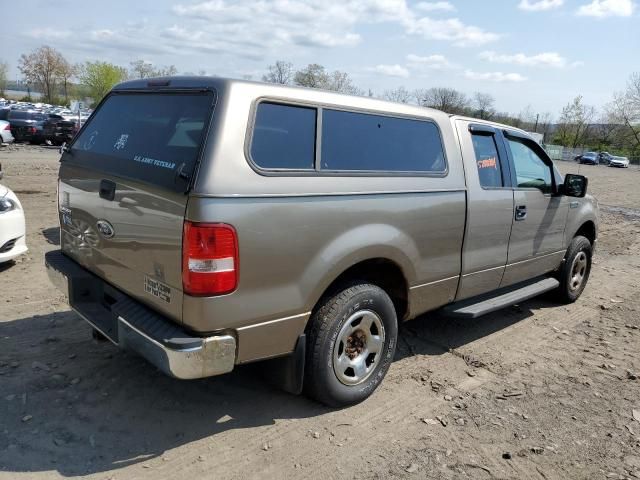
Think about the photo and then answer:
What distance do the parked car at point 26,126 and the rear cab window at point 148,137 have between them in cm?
2338

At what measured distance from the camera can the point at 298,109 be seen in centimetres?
304

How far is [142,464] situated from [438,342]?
2.78 metres

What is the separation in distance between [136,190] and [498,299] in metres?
3.19

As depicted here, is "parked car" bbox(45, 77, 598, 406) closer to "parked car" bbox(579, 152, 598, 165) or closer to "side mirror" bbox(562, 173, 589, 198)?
"side mirror" bbox(562, 173, 589, 198)

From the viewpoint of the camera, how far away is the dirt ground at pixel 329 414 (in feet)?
9.53

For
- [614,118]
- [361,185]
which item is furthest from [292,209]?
[614,118]

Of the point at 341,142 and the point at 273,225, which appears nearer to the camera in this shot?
the point at 273,225

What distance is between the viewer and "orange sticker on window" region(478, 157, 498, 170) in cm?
425

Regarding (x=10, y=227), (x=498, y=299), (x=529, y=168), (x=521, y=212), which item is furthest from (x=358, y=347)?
(x=10, y=227)

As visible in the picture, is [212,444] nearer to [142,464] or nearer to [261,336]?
[142,464]

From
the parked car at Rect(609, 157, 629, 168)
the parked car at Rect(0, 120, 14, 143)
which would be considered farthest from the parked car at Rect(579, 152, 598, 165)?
the parked car at Rect(0, 120, 14, 143)

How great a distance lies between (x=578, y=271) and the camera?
6020mm

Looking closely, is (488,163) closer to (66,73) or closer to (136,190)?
(136,190)

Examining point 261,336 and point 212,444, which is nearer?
point 261,336
